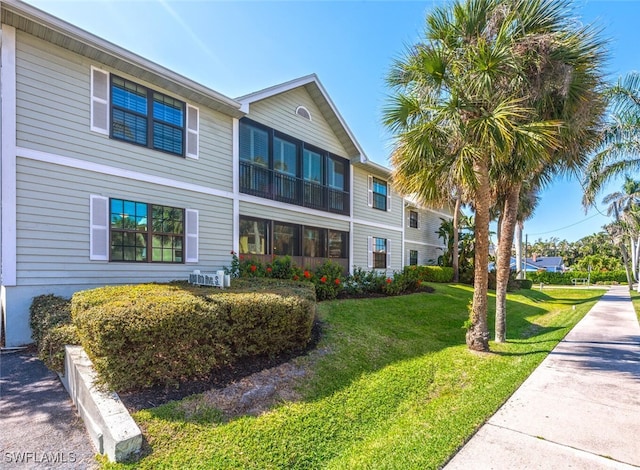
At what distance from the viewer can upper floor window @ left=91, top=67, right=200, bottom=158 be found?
787cm

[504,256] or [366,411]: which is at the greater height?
[504,256]

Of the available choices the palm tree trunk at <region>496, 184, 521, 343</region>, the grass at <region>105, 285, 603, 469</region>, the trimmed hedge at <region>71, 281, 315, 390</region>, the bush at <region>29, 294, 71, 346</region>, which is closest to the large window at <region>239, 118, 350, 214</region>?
the grass at <region>105, 285, 603, 469</region>

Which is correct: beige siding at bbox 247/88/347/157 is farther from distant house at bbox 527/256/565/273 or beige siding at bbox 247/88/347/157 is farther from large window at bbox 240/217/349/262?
distant house at bbox 527/256/565/273

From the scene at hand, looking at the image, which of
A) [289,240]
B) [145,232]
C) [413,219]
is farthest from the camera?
[413,219]

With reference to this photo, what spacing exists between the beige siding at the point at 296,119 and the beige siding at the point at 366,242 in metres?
3.65

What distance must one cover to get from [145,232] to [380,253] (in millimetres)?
11750

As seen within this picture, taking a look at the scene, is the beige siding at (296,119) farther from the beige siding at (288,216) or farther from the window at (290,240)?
the window at (290,240)

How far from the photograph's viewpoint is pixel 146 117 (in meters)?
8.66

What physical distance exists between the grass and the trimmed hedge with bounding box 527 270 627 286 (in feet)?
135

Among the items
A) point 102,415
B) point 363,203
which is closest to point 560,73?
point 102,415

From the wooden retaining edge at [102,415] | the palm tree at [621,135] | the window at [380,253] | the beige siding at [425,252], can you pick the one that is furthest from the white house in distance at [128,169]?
the palm tree at [621,135]

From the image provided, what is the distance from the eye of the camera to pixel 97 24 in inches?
310

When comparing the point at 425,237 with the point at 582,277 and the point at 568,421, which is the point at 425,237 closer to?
the point at 568,421

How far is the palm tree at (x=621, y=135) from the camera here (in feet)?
36.0
